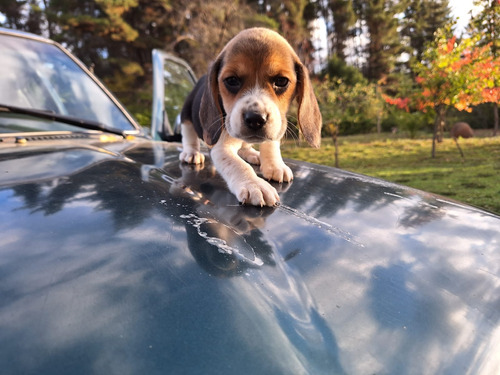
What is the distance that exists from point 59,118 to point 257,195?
1.71 metres

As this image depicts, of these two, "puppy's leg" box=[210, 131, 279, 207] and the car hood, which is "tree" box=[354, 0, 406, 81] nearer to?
"puppy's leg" box=[210, 131, 279, 207]

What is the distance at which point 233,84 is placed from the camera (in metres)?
1.81

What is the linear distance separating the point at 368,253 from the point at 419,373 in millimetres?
404

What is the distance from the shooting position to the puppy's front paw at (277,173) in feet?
5.98

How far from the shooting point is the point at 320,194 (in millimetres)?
1570

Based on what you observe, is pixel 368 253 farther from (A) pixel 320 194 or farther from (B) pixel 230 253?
(A) pixel 320 194

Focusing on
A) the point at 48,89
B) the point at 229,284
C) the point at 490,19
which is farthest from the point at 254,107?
the point at 490,19

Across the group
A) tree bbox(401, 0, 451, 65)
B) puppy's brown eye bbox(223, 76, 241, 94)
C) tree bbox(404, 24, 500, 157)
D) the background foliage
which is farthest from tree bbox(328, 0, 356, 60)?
puppy's brown eye bbox(223, 76, 241, 94)

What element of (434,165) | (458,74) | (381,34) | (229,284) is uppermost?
(381,34)

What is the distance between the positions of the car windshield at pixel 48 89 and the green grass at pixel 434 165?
1.78m

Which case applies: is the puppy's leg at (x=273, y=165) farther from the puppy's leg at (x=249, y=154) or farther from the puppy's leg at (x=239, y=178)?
the puppy's leg at (x=249, y=154)

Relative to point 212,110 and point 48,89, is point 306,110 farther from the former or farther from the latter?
point 48,89

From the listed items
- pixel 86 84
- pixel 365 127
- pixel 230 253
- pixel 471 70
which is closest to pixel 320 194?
pixel 230 253

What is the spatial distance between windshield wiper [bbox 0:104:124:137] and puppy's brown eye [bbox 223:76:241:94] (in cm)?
124
